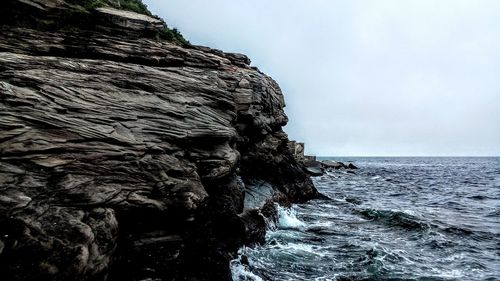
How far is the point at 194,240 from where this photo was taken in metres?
12.8

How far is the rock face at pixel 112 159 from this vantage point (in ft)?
26.8

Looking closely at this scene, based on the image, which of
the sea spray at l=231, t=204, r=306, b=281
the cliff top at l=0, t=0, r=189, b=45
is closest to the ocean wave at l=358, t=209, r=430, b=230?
the sea spray at l=231, t=204, r=306, b=281

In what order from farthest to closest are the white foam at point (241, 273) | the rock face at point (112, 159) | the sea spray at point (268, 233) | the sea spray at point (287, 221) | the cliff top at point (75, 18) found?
the sea spray at point (287, 221)
the cliff top at point (75, 18)
the sea spray at point (268, 233)
the white foam at point (241, 273)
the rock face at point (112, 159)

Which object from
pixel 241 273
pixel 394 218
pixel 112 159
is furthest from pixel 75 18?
pixel 394 218

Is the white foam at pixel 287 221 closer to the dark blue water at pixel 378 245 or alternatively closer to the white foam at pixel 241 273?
the dark blue water at pixel 378 245

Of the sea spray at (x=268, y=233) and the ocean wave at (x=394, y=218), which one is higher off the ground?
the ocean wave at (x=394, y=218)

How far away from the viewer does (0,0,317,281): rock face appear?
8.16 m

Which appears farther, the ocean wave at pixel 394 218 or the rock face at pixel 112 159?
the ocean wave at pixel 394 218

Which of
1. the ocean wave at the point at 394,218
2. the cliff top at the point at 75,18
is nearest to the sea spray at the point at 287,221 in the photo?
the ocean wave at the point at 394,218

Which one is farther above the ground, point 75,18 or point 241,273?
point 75,18

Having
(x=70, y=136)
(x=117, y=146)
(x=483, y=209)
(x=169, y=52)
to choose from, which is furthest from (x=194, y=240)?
(x=483, y=209)

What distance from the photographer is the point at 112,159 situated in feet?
35.1

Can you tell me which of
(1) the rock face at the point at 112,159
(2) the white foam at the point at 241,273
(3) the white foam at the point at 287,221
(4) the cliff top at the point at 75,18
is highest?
(4) the cliff top at the point at 75,18

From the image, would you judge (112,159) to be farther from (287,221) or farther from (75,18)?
(287,221)
